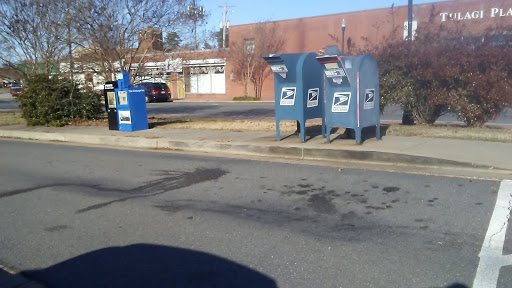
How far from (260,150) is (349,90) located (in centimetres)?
240

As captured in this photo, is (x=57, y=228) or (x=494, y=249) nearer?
(x=494, y=249)

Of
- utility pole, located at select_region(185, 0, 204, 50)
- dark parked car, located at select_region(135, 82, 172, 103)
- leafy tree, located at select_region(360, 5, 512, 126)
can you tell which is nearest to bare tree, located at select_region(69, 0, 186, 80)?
utility pole, located at select_region(185, 0, 204, 50)

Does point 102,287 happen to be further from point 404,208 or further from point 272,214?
point 404,208

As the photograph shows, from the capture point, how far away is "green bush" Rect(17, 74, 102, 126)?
57.9ft

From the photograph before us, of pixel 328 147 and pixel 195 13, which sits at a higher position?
pixel 195 13

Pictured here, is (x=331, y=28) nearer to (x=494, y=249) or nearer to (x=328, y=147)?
(x=328, y=147)

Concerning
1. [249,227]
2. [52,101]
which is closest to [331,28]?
[52,101]

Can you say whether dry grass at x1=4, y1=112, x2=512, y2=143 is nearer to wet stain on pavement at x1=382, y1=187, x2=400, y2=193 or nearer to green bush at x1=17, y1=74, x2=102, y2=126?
green bush at x1=17, y1=74, x2=102, y2=126

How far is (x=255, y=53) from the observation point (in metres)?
37.5

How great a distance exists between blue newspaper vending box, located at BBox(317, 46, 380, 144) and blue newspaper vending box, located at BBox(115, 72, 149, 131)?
7166mm

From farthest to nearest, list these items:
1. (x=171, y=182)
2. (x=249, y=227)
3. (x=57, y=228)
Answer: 1. (x=171, y=182)
2. (x=57, y=228)
3. (x=249, y=227)

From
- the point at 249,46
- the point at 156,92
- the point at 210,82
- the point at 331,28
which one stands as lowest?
the point at 156,92

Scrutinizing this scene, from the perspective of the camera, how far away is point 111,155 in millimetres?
11242

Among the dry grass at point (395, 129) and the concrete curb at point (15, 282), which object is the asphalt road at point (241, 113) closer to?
the dry grass at point (395, 129)
